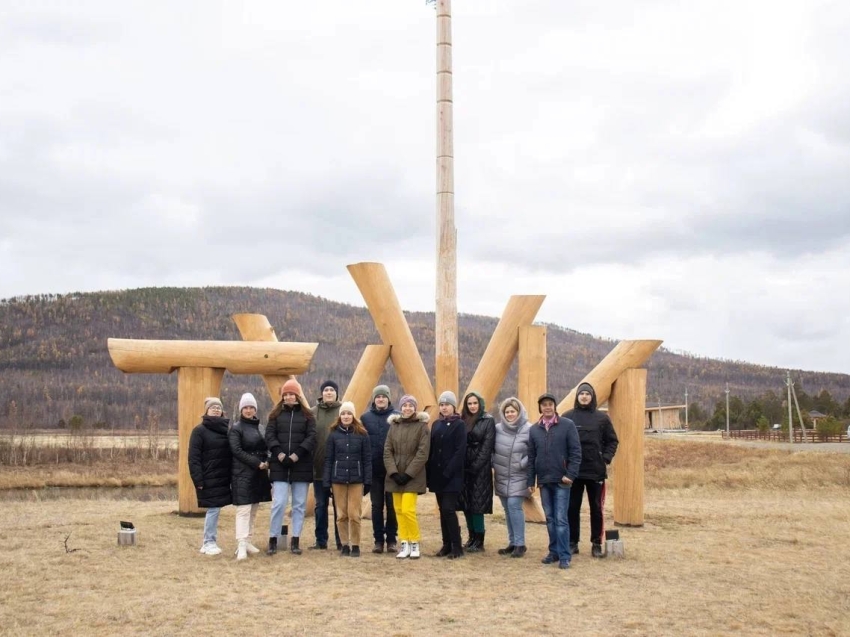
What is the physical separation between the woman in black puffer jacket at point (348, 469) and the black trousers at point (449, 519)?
0.77 m

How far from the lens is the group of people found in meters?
8.27

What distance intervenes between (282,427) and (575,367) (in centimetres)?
8989

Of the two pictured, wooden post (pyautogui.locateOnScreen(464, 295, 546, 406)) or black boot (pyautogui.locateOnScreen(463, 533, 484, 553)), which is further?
wooden post (pyautogui.locateOnScreen(464, 295, 546, 406))

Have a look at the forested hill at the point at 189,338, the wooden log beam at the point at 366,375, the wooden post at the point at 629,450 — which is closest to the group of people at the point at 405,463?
the wooden post at the point at 629,450

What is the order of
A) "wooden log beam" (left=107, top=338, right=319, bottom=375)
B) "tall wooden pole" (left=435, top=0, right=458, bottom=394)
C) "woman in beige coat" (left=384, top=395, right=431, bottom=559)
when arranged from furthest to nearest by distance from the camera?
"tall wooden pole" (left=435, top=0, right=458, bottom=394)
"wooden log beam" (left=107, top=338, right=319, bottom=375)
"woman in beige coat" (left=384, top=395, right=431, bottom=559)

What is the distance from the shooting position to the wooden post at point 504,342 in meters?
11.8

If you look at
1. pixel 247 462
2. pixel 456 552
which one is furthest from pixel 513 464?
pixel 247 462

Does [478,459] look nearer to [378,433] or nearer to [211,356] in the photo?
[378,433]

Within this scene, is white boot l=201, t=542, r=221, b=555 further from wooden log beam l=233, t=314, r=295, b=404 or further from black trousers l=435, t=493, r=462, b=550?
wooden log beam l=233, t=314, r=295, b=404

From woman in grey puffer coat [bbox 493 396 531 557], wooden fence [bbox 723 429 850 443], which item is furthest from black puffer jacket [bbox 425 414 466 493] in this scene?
wooden fence [bbox 723 429 850 443]

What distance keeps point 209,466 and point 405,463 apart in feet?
6.34

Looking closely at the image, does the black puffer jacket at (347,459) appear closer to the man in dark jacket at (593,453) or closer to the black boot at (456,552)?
the black boot at (456,552)

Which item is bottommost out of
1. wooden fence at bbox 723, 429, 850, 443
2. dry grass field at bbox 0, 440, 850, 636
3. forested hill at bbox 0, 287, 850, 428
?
wooden fence at bbox 723, 429, 850, 443

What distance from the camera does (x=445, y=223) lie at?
12.3 m
